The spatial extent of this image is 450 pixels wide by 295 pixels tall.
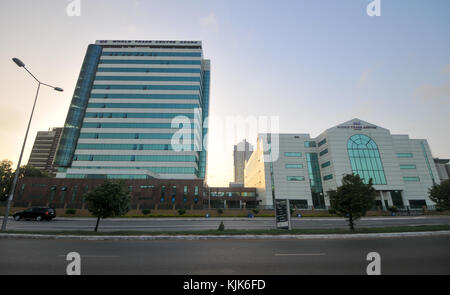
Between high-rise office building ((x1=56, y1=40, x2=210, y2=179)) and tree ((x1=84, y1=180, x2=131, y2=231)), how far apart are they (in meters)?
33.1

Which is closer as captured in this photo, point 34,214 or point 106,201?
point 106,201

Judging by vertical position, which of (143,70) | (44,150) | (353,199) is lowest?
(353,199)

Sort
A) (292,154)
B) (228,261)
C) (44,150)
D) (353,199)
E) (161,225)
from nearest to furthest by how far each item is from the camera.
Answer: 1. (228,261)
2. (353,199)
3. (161,225)
4. (292,154)
5. (44,150)

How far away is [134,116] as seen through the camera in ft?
184

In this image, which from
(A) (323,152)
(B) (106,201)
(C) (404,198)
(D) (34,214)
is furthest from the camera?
(A) (323,152)

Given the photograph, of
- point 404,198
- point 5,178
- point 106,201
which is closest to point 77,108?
point 5,178

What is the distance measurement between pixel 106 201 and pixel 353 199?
20529 mm

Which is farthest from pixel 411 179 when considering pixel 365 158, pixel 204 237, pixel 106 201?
pixel 106 201

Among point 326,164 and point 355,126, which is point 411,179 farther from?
point 326,164

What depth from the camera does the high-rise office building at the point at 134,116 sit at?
172 feet

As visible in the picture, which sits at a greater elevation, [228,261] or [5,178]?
[5,178]

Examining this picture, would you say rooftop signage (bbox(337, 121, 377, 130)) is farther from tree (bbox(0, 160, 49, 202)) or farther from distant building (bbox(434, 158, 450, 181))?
tree (bbox(0, 160, 49, 202))
